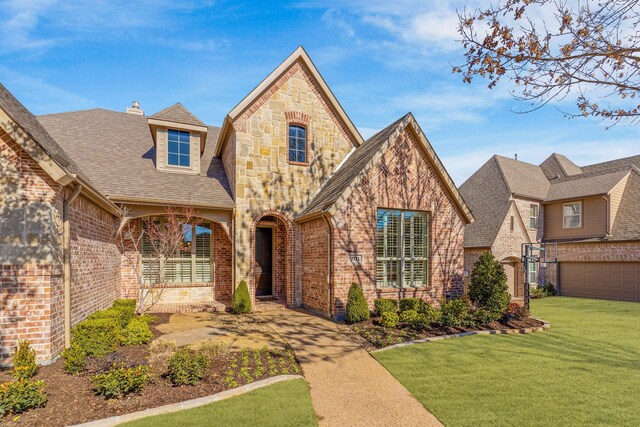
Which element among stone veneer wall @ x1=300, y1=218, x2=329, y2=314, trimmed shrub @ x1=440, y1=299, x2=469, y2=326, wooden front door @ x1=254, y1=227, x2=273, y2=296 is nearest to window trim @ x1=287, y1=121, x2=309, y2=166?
stone veneer wall @ x1=300, y1=218, x2=329, y2=314

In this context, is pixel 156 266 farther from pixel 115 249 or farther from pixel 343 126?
pixel 343 126

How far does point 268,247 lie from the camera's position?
590 inches

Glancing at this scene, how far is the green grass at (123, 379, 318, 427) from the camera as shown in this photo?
465 centimetres

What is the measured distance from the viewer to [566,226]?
22078 mm

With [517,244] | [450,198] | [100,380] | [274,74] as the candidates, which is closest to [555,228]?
[517,244]

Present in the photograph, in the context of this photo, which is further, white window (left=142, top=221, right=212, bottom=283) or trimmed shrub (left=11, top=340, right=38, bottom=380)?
white window (left=142, top=221, right=212, bottom=283)

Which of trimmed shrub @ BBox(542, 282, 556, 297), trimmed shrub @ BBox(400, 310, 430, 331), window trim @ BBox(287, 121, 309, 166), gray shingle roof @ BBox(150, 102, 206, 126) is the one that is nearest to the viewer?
trimmed shrub @ BBox(400, 310, 430, 331)

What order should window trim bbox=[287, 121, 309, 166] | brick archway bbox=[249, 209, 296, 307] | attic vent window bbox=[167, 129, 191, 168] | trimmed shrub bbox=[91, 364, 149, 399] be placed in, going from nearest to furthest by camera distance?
trimmed shrub bbox=[91, 364, 149, 399], brick archway bbox=[249, 209, 296, 307], window trim bbox=[287, 121, 309, 166], attic vent window bbox=[167, 129, 191, 168]

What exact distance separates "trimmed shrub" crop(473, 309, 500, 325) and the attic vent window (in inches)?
468

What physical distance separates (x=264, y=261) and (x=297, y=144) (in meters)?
5.19

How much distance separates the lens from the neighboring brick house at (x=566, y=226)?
1917cm

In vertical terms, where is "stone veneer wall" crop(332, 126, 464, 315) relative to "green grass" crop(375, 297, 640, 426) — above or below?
above

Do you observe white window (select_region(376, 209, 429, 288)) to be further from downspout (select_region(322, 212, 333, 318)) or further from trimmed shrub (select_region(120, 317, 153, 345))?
trimmed shrub (select_region(120, 317, 153, 345))

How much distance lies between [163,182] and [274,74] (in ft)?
19.3
